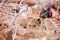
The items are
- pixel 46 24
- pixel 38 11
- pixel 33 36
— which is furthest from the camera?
pixel 38 11

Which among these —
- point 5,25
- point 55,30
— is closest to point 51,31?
point 55,30

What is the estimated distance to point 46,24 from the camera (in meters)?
1.47

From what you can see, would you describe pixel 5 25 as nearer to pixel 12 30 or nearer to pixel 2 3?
pixel 12 30

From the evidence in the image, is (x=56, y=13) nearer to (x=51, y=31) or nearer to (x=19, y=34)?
(x=51, y=31)

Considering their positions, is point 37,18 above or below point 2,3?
below

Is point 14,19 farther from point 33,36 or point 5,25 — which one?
point 33,36

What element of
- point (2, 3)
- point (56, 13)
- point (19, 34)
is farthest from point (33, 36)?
point (2, 3)

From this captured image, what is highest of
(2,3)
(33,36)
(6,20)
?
(2,3)

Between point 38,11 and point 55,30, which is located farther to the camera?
point 38,11

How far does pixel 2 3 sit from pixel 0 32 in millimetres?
376

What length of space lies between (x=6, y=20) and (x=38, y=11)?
1.04ft

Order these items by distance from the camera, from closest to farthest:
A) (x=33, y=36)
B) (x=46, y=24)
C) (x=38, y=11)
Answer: (x=33, y=36) → (x=46, y=24) → (x=38, y=11)

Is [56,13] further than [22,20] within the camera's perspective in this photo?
Yes

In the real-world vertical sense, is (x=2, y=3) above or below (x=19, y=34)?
above
